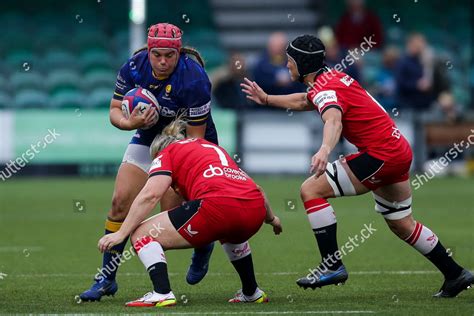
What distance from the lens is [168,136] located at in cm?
822

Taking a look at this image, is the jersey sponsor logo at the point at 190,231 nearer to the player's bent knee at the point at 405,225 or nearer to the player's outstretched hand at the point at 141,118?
the player's outstretched hand at the point at 141,118

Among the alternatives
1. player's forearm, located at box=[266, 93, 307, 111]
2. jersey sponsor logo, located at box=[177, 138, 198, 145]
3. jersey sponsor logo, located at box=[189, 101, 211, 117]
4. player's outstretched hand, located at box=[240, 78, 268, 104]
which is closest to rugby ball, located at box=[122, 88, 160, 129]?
jersey sponsor logo, located at box=[189, 101, 211, 117]

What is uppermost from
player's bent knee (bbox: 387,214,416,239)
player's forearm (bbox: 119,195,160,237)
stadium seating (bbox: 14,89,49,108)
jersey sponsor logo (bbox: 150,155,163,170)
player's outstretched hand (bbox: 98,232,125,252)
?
jersey sponsor logo (bbox: 150,155,163,170)

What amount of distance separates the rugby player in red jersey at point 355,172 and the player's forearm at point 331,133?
96 millimetres

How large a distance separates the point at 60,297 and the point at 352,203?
32.3 feet

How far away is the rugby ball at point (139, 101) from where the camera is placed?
27.8ft

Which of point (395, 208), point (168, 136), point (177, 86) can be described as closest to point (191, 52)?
point (177, 86)

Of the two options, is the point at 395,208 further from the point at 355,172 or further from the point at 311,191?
the point at 311,191

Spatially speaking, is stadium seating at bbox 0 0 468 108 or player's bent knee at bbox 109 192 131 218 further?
stadium seating at bbox 0 0 468 108

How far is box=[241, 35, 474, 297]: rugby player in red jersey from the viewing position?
330 inches

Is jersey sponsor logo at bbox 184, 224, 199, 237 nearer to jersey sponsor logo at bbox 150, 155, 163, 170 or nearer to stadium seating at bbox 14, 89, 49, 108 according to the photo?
jersey sponsor logo at bbox 150, 155, 163, 170

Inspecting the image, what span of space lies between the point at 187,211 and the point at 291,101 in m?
1.64

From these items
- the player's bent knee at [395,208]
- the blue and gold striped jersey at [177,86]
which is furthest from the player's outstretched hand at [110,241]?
the player's bent knee at [395,208]

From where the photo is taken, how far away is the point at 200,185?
7.81 m
